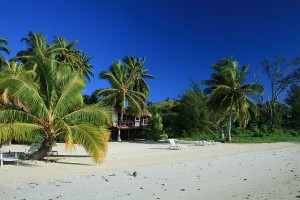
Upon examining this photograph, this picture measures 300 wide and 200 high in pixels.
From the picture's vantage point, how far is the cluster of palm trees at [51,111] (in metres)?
13.6

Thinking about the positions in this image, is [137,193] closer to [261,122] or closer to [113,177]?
[113,177]

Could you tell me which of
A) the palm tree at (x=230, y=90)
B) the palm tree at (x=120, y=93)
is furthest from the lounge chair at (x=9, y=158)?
the palm tree at (x=120, y=93)

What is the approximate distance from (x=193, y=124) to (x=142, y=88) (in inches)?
393

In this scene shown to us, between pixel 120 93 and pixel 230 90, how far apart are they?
13.2 meters

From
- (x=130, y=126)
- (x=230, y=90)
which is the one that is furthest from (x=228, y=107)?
(x=130, y=126)

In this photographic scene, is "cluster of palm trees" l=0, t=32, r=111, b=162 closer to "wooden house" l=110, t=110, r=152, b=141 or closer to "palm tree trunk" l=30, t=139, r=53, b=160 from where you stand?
"palm tree trunk" l=30, t=139, r=53, b=160

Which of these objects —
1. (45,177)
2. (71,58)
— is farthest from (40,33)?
(45,177)

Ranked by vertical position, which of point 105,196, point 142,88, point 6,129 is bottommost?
point 105,196

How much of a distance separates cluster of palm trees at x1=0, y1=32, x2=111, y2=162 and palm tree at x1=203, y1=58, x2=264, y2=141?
18.8m

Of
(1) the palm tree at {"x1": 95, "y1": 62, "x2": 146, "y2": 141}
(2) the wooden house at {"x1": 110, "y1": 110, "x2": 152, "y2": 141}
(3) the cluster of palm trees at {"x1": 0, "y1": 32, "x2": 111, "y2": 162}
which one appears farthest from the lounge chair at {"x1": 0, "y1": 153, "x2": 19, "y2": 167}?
(2) the wooden house at {"x1": 110, "y1": 110, "x2": 152, "y2": 141}

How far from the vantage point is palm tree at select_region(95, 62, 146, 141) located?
38.3 meters

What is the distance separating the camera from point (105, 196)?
9.03m

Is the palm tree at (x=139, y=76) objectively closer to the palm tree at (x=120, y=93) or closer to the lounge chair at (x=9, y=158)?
the palm tree at (x=120, y=93)

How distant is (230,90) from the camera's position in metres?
32.6
